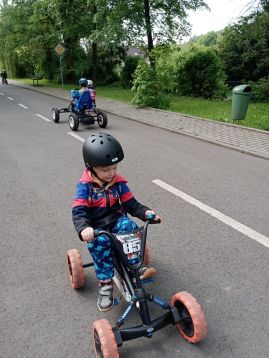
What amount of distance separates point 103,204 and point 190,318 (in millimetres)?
1239

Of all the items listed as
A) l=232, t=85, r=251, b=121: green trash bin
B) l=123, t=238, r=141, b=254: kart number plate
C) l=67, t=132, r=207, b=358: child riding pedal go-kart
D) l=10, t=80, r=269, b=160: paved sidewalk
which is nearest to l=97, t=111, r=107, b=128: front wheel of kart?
l=10, t=80, r=269, b=160: paved sidewalk

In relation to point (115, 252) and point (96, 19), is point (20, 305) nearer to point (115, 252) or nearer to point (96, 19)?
point (115, 252)

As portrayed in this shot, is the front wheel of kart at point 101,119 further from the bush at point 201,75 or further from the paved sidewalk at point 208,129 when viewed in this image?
the bush at point 201,75

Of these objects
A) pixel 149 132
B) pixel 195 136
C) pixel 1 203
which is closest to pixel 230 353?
pixel 1 203

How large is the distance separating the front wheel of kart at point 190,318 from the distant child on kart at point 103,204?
2.06 ft

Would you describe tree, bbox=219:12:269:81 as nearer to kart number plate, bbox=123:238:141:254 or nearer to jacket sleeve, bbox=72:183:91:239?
jacket sleeve, bbox=72:183:91:239

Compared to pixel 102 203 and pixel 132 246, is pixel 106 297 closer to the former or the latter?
pixel 132 246

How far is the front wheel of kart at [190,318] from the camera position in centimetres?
283

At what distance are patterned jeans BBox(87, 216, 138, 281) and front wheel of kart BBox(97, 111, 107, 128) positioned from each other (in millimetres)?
9262

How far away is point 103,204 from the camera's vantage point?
3.39 metres

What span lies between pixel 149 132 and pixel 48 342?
9.16 m

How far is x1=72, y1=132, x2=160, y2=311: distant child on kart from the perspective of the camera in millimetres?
3186

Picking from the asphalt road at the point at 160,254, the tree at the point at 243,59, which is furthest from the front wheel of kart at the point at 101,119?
the tree at the point at 243,59

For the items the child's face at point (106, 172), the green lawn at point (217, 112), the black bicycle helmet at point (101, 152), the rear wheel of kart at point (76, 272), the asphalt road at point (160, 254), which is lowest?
the asphalt road at point (160, 254)
